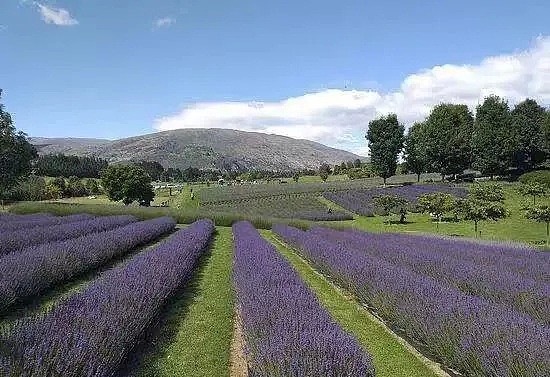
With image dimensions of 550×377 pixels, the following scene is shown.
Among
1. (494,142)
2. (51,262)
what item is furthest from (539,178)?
(51,262)

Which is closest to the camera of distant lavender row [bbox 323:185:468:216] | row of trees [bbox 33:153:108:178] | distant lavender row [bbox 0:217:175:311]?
distant lavender row [bbox 0:217:175:311]

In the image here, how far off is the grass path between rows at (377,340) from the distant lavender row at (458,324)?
21cm

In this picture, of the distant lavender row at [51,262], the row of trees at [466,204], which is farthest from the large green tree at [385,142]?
the distant lavender row at [51,262]

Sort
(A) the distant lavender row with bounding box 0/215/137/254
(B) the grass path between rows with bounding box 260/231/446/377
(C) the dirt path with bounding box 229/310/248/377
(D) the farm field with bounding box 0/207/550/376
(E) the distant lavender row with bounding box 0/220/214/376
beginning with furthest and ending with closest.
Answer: (A) the distant lavender row with bounding box 0/215/137/254 → (B) the grass path between rows with bounding box 260/231/446/377 → (C) the dirt path with bounding box 229/310/248/377 → (D) the farm field with bounding box 0/207/550/376 → (E) the distant lavender row with bounding box 0/220/214/376

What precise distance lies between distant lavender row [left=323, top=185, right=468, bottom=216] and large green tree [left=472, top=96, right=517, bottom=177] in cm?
712

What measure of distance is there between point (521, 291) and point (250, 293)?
13.3ft

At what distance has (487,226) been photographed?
2880 cm

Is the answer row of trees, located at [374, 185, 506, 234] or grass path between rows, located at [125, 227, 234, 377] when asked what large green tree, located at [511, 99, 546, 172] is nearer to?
row of trees, located at [374, 185, 506, 234]

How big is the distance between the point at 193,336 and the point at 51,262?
399 cm

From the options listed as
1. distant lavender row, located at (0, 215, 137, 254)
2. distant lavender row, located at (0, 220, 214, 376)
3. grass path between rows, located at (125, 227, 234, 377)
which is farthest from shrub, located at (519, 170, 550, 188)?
distant lavender row, located at (0, 220, 214, 376)

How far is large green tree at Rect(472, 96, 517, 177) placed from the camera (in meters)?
47.2

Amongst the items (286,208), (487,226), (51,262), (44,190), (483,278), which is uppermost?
(51,262)

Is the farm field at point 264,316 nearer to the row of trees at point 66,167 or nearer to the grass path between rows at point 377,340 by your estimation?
the grass path between rows at point 377,340

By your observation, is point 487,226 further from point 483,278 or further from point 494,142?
point 483,278
